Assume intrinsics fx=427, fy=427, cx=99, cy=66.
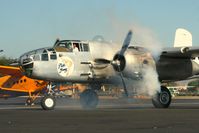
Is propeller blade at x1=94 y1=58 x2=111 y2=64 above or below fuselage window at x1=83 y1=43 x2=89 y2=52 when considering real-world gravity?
below

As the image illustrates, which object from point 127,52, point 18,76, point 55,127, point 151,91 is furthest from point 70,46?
point 18,76

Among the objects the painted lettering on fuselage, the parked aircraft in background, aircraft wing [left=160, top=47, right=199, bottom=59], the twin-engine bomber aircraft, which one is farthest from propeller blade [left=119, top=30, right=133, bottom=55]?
the parked aircraft in background

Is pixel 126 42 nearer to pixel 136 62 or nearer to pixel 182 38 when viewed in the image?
pixel 136 62

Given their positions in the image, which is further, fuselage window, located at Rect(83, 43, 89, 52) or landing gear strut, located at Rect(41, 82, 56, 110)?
fuselage window, located at Rect(83, 43, 89, 52)

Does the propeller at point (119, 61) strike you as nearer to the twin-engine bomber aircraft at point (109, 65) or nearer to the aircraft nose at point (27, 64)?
the twin-engine bomber aircraft at point (109, 65)

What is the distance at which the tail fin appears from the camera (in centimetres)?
3481

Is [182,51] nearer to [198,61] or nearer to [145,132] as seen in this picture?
[198,61]

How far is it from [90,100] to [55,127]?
15.9 metres

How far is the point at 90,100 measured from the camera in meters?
31.0

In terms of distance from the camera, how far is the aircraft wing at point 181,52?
27844 mm

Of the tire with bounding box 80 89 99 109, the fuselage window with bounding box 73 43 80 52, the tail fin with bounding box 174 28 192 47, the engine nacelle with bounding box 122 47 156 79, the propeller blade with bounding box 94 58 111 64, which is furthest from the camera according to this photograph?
the tail fin with bounding box 174 28 192 47

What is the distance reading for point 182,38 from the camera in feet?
114

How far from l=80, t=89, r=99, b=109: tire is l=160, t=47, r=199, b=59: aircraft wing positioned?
591cm

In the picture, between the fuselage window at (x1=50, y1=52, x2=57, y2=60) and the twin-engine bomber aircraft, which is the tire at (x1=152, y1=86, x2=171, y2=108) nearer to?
the twin-engine bomber aircraft
